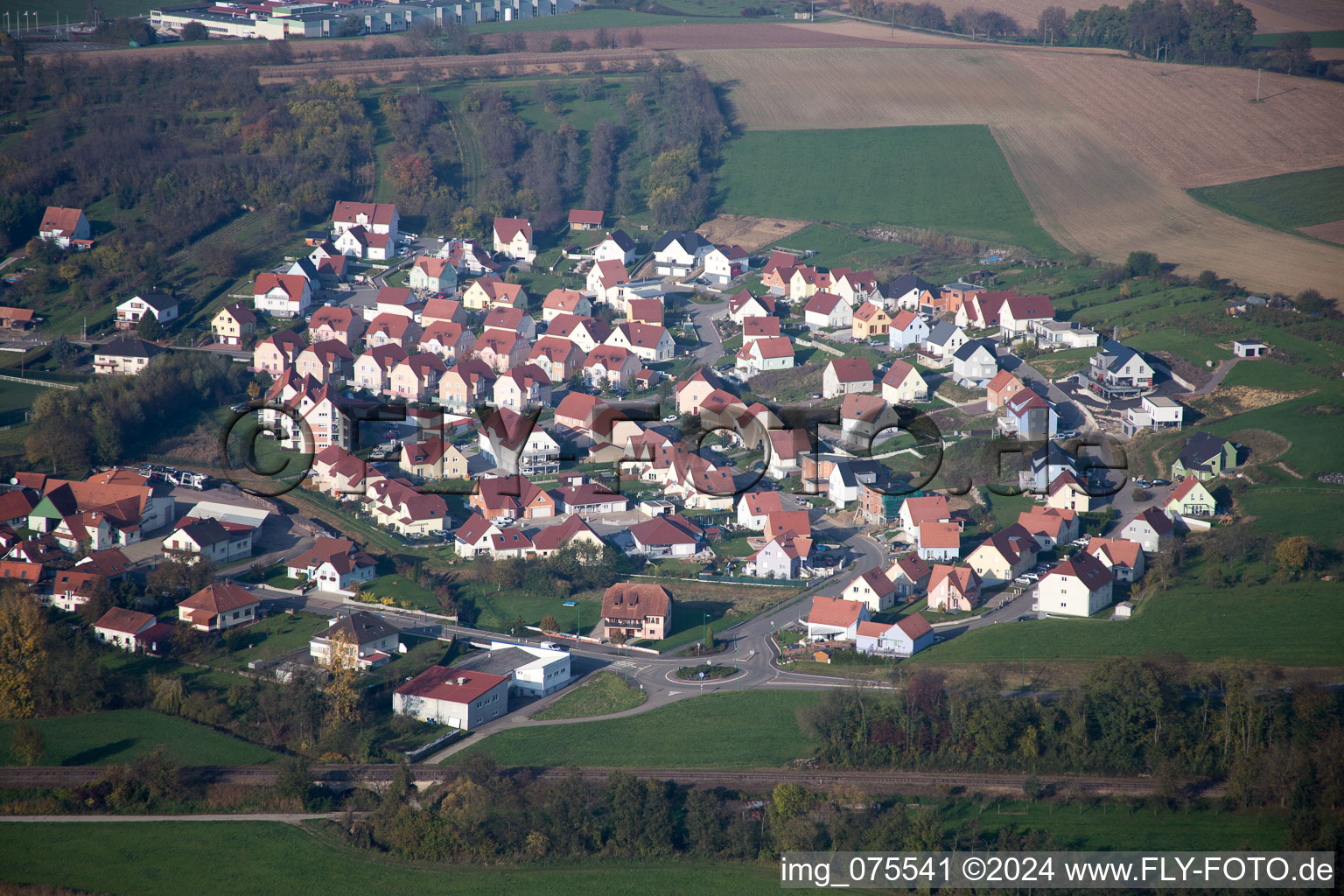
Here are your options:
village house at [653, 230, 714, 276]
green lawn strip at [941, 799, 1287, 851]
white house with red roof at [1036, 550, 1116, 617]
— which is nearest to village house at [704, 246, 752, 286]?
village house at [653, 230, 714, 276]

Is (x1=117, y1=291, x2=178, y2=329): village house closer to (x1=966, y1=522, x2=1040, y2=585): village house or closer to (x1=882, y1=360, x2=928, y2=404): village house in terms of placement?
(x1=882, y1=360, x2=928, y2=404): village house

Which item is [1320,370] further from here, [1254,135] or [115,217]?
[115,217]

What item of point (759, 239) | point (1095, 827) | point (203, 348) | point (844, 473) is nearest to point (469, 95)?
point (759, 239)

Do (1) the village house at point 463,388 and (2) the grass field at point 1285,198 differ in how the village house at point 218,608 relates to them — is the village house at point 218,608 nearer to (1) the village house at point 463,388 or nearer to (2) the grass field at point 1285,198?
(1) the village house at point 463,388

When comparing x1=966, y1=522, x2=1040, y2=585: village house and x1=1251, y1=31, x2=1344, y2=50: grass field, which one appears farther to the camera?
x1=1251, y1=31, x2=1344, y2=50: grass field

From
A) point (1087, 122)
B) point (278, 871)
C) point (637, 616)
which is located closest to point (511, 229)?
point (1087, 122)

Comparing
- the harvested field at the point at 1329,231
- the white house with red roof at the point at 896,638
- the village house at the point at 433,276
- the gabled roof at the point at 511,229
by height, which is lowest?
the white house with red roof at the point at 896,638

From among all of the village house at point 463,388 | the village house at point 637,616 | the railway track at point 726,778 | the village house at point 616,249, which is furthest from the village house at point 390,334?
the railway track at point 726,778
